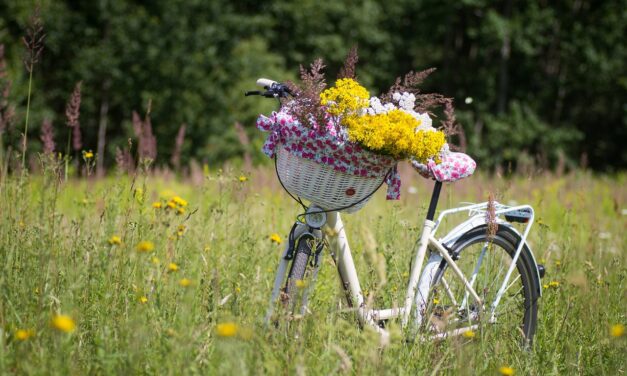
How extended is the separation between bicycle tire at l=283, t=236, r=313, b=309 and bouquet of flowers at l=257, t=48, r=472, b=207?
0.22 meters

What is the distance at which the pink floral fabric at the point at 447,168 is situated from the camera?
125 inches

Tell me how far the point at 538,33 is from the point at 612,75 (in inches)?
99.7

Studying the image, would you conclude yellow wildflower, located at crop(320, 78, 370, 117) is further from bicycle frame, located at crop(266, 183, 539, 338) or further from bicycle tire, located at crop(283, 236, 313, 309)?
bicycle tire, located at crop(283, 236, 313, 309)

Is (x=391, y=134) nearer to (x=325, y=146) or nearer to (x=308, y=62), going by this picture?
(x=325, y=146)

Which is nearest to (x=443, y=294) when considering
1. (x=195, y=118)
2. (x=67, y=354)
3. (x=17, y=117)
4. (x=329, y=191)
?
(x=329, y=191)

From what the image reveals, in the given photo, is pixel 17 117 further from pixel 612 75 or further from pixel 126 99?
pixel 612 75

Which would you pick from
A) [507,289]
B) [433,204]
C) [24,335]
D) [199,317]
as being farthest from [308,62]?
[24,335]

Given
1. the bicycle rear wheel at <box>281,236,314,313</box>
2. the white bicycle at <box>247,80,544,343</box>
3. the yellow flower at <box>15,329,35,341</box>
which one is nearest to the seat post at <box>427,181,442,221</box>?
the white bicycle at <box>247,80,544,343</box>

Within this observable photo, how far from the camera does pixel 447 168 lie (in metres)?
3.18

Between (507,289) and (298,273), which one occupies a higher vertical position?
(298,273)

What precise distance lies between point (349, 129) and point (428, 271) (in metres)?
0.87

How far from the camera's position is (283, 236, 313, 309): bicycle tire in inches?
114

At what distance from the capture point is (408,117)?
2848 millimetres

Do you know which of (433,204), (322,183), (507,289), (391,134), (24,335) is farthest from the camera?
(507,289)
